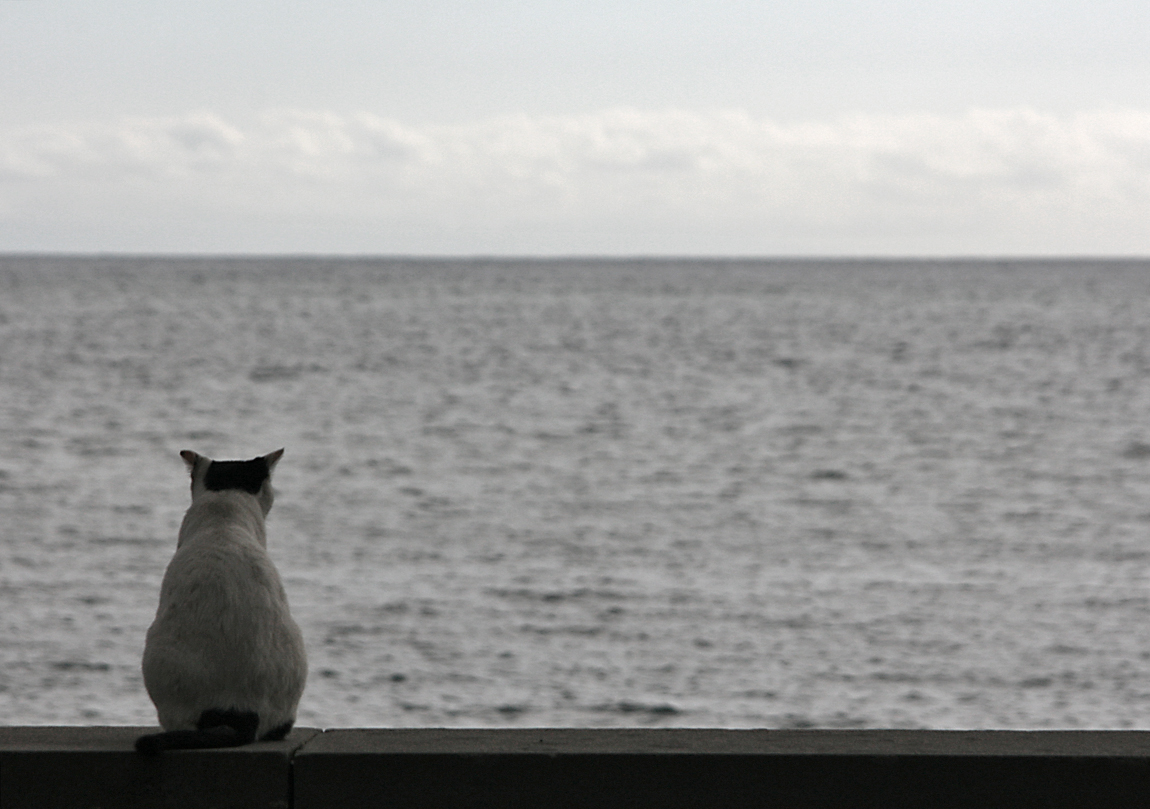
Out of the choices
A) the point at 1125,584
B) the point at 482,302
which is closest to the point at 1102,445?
the point at 1125,584

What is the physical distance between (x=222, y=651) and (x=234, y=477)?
0.70 meters

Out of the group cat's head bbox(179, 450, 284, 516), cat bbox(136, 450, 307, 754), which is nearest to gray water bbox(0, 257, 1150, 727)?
cat's head bbox(179, 450, 284, 516)

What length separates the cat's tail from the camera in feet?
11.1

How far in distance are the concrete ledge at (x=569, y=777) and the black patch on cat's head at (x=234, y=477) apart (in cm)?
90

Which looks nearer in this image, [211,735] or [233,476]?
[211,735]

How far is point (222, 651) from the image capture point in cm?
358

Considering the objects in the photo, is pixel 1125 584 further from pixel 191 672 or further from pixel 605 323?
pixel 605 323

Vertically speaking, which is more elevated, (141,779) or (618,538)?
(141,779)

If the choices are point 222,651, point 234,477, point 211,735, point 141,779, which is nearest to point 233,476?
point 234,477

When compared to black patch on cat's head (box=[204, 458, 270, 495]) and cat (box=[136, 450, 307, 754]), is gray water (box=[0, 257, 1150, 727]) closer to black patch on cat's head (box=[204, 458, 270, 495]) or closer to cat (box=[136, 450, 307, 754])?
black patch on cat's head (box=[204, 458, 270, 495])

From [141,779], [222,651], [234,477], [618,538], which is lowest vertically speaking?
[618,538]

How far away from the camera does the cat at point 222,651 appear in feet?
11.8

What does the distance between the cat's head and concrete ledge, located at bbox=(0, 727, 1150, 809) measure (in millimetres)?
900

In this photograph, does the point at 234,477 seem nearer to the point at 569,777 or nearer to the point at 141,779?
the point at 141,779
